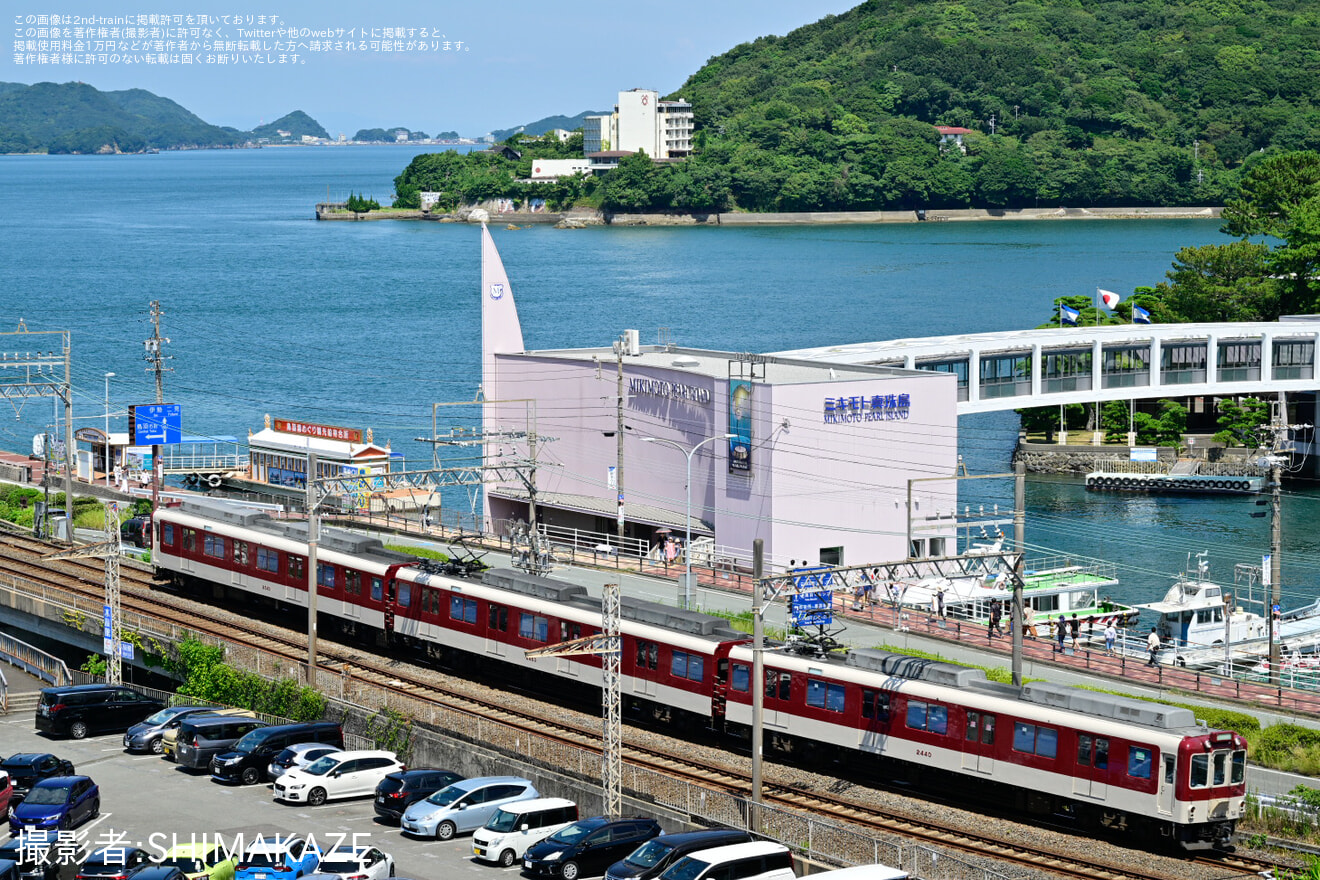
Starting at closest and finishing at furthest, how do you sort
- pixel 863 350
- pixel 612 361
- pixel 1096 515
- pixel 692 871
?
pixel 692 871 → pixel 612 361 → pixel 863 350 → pixel 1096 515

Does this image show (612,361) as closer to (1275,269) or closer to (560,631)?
(560,631)

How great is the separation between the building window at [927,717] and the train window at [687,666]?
5.02 m

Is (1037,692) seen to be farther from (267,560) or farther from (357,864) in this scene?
(267,560)

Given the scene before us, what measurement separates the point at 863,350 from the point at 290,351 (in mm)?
66659

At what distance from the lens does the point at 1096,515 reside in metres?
77.3


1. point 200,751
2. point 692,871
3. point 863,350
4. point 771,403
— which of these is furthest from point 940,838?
point 863,350

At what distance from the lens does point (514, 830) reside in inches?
1087

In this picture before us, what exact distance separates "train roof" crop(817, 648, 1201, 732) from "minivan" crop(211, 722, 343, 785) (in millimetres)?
11028

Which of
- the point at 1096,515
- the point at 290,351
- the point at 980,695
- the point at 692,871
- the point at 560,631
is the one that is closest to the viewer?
the point at 692,871

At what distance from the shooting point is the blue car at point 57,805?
92.6ft

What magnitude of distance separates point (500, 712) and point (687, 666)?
542 cm

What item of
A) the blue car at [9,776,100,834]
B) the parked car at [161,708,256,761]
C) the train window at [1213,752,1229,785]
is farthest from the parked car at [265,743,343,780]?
the train window at [1213,752,1229,785]

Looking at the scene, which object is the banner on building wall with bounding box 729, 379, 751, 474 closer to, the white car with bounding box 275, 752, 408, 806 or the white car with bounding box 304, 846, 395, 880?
the white car with bounding box 275, 752, 408, 806

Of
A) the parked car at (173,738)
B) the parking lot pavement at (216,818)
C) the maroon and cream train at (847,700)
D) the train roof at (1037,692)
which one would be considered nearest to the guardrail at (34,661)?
the maroon and cream train at (847,700)
